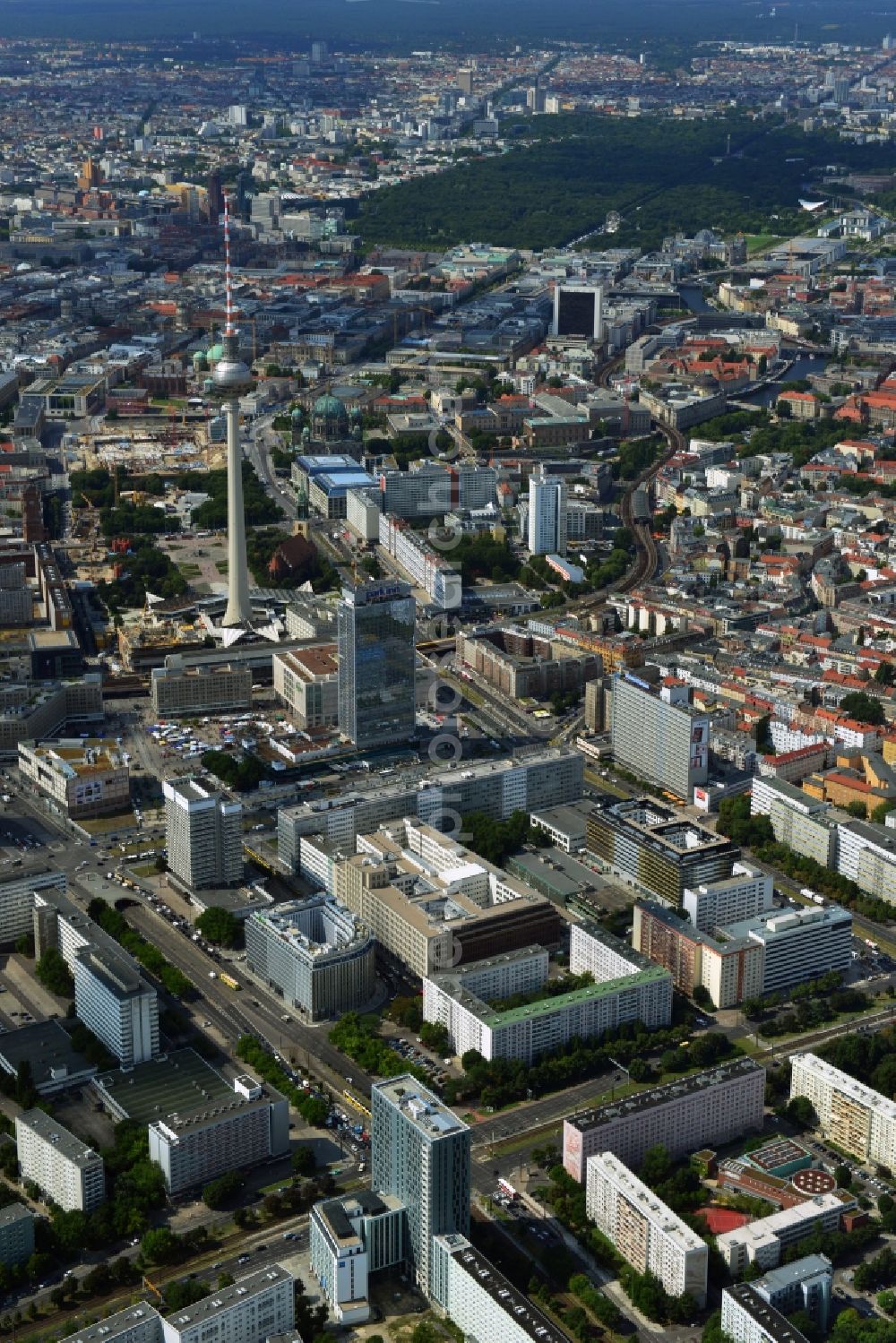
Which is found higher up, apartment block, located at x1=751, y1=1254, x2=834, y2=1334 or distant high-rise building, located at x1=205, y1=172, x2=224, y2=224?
distant high-rise building, located at x1=205, y1=172, x2=224, y2=224

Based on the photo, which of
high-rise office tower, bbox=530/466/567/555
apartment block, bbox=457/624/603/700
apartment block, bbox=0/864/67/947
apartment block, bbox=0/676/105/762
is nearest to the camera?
apartment block, bbox=0/864/67/947

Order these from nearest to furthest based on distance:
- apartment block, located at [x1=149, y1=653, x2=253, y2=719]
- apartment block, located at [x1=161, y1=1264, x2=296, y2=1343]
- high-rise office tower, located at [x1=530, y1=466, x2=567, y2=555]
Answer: apartment block, located at [x1=161, y1=1264, x2=296, y2=1343] < apartment block, located at [x1=149, y1=653, x2=253, y2=719] < high-rise office tower, located at [x1=530, y1=466, x2=567, y2=555]

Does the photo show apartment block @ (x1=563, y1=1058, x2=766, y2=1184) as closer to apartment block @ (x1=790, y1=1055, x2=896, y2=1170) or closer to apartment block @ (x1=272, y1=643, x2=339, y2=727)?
apartment block @ (x1=790, y1=1055, x2=896, y2=1170)

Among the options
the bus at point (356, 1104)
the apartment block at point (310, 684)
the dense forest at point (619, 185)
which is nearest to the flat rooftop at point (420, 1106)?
the bus at point (356, 1104)

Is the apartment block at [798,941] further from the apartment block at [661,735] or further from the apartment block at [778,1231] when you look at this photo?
the apartment block at [661,735]

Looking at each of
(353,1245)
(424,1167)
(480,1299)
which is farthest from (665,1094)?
(353,1245)

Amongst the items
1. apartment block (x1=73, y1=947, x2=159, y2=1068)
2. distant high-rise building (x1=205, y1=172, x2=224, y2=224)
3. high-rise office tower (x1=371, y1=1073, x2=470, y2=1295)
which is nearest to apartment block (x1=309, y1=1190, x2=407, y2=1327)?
high-rise office tower (x1=371, y1=1073, x2=470, y2=1295)

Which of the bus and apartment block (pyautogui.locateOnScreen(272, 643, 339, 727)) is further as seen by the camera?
apartment block (pyautogui.locateOnScreen(272, 643, 339, 727))

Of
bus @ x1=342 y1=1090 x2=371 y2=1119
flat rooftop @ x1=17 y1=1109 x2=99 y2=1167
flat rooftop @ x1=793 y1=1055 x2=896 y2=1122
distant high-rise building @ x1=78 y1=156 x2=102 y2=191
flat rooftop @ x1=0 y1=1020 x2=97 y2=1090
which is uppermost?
distant high-rise building @ x1=78 y1=156 x2=102 y2=191
